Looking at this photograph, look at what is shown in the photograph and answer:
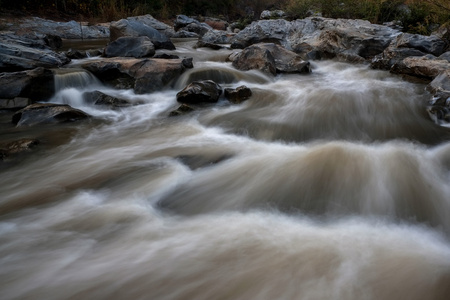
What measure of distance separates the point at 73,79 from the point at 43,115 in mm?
1898

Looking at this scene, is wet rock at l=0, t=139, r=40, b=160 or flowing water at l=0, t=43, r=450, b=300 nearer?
flowing water at l=0, t=43, r=450, b=300

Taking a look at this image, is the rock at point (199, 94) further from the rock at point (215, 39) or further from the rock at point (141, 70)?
the rock at point (215, 39)

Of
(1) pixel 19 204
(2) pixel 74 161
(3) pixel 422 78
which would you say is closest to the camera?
(1) pixel 19 204

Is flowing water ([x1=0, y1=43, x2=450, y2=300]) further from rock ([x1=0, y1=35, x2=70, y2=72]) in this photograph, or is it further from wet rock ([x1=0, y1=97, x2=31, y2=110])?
rock ([x1=0, y1=35, x2=70, y2=72])

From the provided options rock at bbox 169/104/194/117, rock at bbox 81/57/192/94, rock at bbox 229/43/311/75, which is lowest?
rock at bbox 169/104/194/117

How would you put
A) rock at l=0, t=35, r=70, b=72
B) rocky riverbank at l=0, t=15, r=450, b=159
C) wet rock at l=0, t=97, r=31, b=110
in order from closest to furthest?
wet rock at l=0, t=97, r=31, b=110 < rocky riverbank at l=0, t=15, r=450, b=159 < rock at l=0, t=35, r=70, b=72

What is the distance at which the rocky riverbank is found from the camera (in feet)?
18.2

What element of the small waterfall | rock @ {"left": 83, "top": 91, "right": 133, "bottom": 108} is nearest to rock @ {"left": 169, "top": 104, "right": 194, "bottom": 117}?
rock @ {"left": 83, "top": 91, "right": 133, "bottom": 108}

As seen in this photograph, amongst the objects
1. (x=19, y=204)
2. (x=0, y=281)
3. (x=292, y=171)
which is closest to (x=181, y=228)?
(x=0, y=281)

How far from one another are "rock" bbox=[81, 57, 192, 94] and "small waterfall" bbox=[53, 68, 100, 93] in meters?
0.27

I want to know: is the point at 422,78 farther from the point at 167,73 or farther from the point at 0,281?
the point at 0,281

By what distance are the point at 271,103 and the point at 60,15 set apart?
Answer: 16.8 meters

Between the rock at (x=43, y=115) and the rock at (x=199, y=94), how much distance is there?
2021 mm

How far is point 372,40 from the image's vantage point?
29.1 ft
